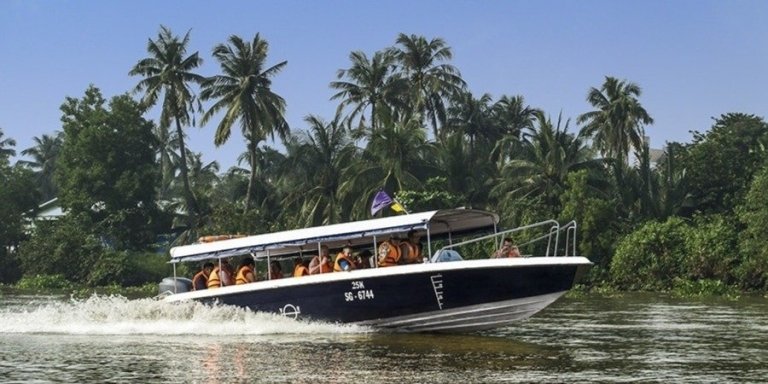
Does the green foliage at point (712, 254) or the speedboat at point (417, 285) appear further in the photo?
the green foliage at point (712, 254)

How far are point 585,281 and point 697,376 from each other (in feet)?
105

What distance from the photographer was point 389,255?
2059cm

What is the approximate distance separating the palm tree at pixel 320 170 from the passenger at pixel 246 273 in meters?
33.1

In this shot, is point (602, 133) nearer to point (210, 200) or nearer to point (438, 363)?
point (210, 200)

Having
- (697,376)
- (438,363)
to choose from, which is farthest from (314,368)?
(697,376)

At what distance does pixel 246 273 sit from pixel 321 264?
1.78m

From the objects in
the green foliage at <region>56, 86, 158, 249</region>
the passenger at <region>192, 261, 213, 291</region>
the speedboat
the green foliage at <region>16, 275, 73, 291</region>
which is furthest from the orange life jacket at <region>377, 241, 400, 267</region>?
the green foliage at <region>56, 86, 158, 249</region>

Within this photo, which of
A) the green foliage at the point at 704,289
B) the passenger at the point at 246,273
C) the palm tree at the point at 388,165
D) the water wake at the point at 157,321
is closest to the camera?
the water wake at the point at 157,321

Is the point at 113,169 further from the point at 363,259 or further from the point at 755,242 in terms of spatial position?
the point at 363,259

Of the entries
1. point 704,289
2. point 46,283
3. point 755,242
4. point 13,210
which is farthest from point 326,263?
point 13,210

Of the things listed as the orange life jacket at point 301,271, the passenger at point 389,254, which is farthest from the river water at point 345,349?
the passenger at point 389,254

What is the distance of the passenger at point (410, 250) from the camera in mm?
20578

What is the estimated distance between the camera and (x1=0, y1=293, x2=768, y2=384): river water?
50.0 ft

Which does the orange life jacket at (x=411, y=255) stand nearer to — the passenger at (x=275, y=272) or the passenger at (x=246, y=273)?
the passenger at (x=275, y=272)
